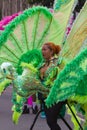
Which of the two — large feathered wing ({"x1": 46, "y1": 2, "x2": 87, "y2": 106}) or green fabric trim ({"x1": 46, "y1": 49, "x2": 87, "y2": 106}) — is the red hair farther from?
green fabric trim ({"x1": 46, "y1": 49, "x2": 87, "y2": 106})

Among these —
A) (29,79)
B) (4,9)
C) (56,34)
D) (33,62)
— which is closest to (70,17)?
(56,34)

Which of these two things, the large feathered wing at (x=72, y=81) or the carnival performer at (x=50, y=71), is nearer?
the large feathered wing at (x=72, y=81)

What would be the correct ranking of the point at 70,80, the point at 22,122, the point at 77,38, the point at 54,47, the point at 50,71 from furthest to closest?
the point at 22,122 < the point at 54,47 < the point at 77,38 < the point at 50,71 < the point at 70,80

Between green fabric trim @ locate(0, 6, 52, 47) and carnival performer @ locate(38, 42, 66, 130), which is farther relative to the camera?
green fabric trim @ locate(0, 6, 52, 47)

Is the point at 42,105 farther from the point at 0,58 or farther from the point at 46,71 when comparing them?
the point at 0,58

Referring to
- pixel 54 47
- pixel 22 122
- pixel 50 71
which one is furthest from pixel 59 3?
pixel 22 122

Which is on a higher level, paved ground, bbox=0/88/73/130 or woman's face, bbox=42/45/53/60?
woman's face, bbox=42/45/53/60

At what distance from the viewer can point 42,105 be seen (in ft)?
25.3

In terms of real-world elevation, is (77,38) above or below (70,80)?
above

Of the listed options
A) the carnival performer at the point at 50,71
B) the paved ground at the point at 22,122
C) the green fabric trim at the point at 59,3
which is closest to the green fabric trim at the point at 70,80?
the carnival performer at the point at 50,71

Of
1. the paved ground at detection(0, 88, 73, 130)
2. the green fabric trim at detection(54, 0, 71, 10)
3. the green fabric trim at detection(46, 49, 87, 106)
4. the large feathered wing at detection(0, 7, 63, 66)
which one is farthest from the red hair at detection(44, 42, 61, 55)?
the paved ground at detection(0, 88, 73, 130)

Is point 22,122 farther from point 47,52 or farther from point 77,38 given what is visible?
point 77,38

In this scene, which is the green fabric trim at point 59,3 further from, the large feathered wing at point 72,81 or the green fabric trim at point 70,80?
the green fabric trim at point 70,80

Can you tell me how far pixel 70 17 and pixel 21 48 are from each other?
80 cm
